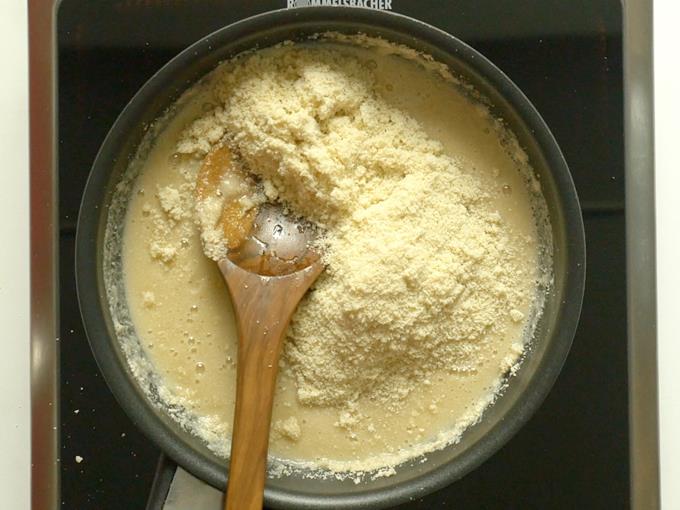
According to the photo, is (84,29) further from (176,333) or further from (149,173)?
(176,333)

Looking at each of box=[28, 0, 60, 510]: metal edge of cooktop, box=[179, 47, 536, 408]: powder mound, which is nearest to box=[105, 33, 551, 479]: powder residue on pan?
box=[179, 47, 536, 408]: powder mound

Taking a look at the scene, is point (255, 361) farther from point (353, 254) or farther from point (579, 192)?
point (579, 192)

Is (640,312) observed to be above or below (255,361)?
above

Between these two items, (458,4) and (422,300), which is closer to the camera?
(422,300)

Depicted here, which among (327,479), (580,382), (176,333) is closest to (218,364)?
(176,333)
